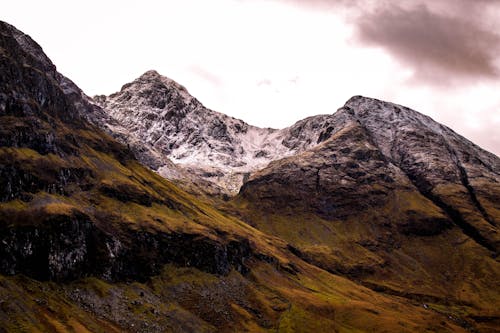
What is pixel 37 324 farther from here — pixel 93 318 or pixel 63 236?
pixel 63 236

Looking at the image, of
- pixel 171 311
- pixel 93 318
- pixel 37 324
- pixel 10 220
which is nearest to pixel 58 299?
pixel 93 318

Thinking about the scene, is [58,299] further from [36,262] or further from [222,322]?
[222,322]

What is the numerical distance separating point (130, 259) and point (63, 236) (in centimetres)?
3125

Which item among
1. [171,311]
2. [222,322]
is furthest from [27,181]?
[222,322]

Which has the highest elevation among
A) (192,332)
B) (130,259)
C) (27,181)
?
(27,181)

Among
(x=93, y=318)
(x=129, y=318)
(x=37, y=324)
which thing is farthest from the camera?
(x=129, y=318)

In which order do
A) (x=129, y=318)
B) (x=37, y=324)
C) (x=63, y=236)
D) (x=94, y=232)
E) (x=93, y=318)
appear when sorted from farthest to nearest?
(x=94, y=232) → (x=63, y=236) → (x=129, y=318) → (x=93, y=318) → (x=37, y=324)

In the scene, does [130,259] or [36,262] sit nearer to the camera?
[36,262]

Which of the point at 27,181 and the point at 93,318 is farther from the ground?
the point at 27,181

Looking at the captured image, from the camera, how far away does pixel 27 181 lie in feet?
631

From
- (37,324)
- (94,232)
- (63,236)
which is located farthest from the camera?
(94,232)

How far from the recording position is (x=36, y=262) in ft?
530

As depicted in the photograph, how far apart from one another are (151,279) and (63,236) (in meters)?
41.2

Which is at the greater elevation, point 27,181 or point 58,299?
point 27,181
